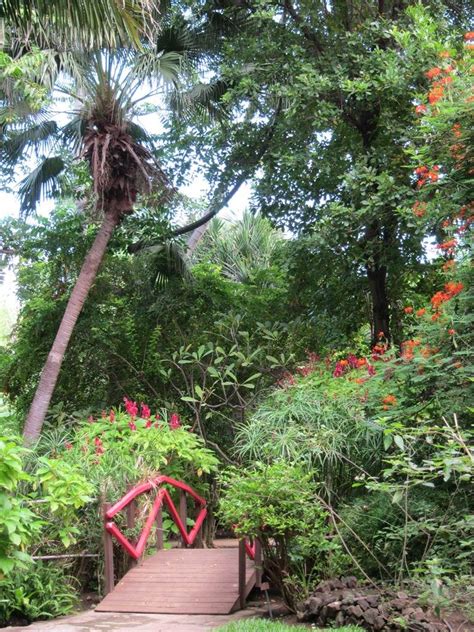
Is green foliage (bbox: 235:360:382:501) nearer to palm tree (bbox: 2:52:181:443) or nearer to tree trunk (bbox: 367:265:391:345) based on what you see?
tree trunk (bbox: 367:265:391:345)

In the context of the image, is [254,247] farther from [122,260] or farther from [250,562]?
[250,562]

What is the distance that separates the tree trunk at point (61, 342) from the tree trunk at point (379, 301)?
421cm

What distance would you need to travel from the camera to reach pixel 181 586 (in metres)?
7.01

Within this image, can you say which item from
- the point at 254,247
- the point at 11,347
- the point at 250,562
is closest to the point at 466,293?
the point at 250,562

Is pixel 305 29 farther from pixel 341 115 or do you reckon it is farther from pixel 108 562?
pixel 108 562

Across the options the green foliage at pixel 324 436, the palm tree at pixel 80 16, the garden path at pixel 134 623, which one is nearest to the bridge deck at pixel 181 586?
the garden path at pixel 134 623

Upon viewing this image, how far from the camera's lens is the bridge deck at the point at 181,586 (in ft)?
21.6

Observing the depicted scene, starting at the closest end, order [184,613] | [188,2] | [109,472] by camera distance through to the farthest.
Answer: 1. [184,613]
2. [109,472]
3. [188,2]

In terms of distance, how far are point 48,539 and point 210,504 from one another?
3938 millimetres

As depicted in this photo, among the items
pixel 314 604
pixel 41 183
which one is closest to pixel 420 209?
pixel 314 604

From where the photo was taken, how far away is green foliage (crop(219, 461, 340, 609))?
226 inches

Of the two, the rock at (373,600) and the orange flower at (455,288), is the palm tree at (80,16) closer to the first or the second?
the orange flower at (455,288)

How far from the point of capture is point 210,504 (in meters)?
10.6

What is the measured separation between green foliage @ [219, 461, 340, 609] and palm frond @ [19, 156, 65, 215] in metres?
9.40
